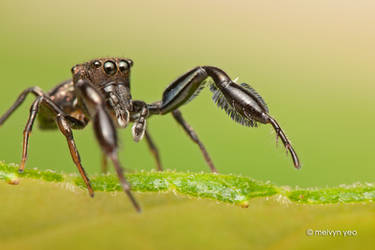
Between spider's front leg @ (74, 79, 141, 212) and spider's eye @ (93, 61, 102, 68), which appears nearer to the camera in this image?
spider's front leg @ (74, 79, 141, 212)

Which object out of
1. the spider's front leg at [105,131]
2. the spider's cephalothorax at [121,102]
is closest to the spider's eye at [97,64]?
the spider's cephalothorax at [121,102]

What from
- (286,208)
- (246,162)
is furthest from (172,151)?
(286,208)

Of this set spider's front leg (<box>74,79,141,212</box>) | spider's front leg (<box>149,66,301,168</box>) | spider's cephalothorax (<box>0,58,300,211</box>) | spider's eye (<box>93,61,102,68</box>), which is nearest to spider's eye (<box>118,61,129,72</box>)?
spider's cephalothorax (<box>0,58,300,211</box>)

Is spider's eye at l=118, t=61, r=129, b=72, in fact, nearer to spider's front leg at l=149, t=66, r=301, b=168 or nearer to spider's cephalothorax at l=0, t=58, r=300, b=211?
spider's cephalothorax at l=0, t=58, r=300, b=211

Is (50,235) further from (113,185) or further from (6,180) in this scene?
(113,185)

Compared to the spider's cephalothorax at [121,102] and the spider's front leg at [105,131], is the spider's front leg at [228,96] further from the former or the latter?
the spider's front leg at [105,131]

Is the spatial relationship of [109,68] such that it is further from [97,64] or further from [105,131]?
[105,131]

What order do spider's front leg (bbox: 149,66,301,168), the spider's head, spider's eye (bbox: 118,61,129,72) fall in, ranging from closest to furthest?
spider's front leg (bbox: 149,66,301,168) < the spider's head < spider's eye (bbox: 118,61,129,72)
